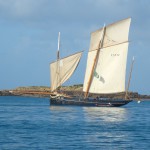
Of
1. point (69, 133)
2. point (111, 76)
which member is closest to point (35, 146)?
point (69, 133)

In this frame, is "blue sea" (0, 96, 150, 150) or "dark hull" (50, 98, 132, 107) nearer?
"blue sea" (0, 96, 150, 150)

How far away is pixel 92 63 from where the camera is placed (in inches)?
3991

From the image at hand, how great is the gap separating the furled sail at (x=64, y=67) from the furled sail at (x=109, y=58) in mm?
2783

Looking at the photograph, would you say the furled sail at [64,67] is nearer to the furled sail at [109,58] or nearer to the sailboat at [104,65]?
the sailboat at [104,65]

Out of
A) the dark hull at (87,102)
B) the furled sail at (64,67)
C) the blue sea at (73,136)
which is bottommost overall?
the blue sea at (73,136)

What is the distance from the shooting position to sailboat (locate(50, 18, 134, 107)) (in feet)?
324

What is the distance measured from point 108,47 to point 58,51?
908 centimetres

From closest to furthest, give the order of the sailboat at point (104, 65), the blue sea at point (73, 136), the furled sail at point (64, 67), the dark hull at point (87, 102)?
the blue sea at point (73, 136), the sailboat at point (104, 65), the furled sail at point (64, 67), the dark hull at point (87, 102)

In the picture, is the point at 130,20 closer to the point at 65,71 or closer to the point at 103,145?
the point at 65,71

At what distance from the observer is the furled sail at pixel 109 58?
98.5 metres

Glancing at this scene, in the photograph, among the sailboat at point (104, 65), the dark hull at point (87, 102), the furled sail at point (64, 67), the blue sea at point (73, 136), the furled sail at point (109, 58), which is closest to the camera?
the blue sea at point (73, 136)

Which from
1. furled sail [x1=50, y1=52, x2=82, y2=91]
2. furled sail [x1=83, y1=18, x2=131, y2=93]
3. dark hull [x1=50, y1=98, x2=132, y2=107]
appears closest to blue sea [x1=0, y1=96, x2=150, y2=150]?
furled sail [x1=83, y1=18, x2=131, y2=93]

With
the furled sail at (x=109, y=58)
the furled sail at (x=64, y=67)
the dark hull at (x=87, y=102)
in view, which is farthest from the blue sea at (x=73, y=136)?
the furled sail at (x=64, y=67)

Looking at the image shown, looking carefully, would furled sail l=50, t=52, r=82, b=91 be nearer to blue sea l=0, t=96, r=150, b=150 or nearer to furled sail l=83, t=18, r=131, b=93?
furled sail l=83, t=18, r=131, b=93
